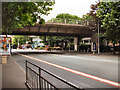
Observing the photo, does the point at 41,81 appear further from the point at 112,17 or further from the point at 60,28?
the point at 60,28

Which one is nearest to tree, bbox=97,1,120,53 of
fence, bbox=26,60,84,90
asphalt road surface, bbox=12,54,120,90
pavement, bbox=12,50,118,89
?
pavement, bbox=12,50,118,89

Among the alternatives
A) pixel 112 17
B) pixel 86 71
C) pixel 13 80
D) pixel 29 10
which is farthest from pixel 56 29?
pixel 29 10

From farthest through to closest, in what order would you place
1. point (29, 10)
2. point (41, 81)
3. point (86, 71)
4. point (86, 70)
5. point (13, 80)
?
point (86, 70) < point (86, 71) < point (13, 80) < point (29, 10) < point (41, 81)

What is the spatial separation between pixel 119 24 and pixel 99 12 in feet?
14.3

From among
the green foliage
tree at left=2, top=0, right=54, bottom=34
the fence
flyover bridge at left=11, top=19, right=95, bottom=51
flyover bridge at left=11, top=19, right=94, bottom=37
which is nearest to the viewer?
the fence

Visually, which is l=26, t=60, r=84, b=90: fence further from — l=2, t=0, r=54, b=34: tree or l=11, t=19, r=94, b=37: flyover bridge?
l=11, t=19, r=94, b=37: flyover bridge

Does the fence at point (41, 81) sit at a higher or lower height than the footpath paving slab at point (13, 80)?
higher

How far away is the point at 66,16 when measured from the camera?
58.8 m

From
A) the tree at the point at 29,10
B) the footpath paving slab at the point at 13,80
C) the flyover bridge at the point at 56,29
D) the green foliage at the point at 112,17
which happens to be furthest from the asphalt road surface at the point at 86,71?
the flyover bridge at the point at 56,29

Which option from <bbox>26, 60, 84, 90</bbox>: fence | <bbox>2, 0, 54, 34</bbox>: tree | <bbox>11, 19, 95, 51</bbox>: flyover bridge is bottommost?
<bbox>26, 60, 84, 90</bbox>: fence

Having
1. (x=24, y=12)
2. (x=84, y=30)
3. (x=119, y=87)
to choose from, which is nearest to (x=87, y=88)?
(x=119, y=87)

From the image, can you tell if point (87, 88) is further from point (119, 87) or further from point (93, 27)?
point (93, 27)

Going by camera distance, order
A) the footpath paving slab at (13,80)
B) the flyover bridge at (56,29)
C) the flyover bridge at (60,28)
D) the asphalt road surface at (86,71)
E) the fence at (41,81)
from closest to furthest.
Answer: the fence at (41,81) < the footpath paving slab at (13,80) < the asphalt road surface at (86,71) < the flyover bridge at (56,29) < the flyover bridge at (60,28)

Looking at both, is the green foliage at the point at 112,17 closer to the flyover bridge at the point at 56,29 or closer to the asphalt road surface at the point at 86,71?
the flyover bridge at the point at 56,29
